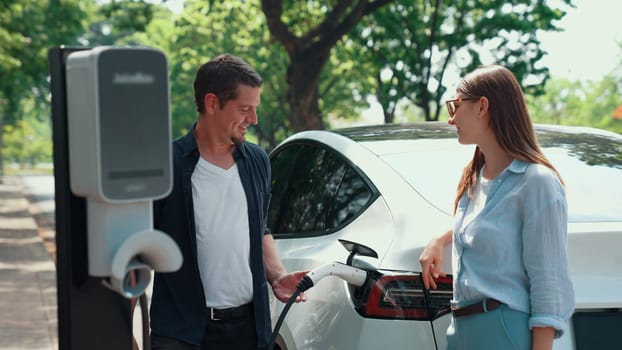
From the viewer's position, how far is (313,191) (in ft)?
14.3

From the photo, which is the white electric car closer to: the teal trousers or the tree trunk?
the teal trousers

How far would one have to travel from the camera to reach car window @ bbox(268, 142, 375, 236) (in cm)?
389

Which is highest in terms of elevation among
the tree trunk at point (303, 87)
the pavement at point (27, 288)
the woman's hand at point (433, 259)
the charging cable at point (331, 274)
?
the woman's hand at point (433, 259)

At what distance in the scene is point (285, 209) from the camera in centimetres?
471

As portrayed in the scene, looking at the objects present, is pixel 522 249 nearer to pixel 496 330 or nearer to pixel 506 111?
pixel 496 330

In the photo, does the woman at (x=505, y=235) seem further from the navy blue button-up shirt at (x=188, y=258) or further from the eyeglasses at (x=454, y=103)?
the navy blue button-up shirt at (x=188, y=258)

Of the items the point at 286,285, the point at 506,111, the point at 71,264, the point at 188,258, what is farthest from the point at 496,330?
the point at 71,264

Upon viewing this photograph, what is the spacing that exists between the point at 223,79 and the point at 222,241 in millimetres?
527

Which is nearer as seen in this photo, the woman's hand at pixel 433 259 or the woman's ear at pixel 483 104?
the woman's ear at pixel 483 104

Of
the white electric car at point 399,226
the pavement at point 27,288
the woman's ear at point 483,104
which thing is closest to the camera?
the woman's ear at point 483,104

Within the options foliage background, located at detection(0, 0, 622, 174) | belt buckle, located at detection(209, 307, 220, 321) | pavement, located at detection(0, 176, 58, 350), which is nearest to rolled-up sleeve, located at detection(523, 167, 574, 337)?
belt buckle, located at detection(209, 307, 220, 321)

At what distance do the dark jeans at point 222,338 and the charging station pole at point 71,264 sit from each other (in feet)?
2.36

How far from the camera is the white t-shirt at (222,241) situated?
10.6 ft

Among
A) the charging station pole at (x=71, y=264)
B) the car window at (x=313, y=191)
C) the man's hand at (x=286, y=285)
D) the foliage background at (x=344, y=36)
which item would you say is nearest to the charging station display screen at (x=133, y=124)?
the charging station pole at (x=71, y=264)
